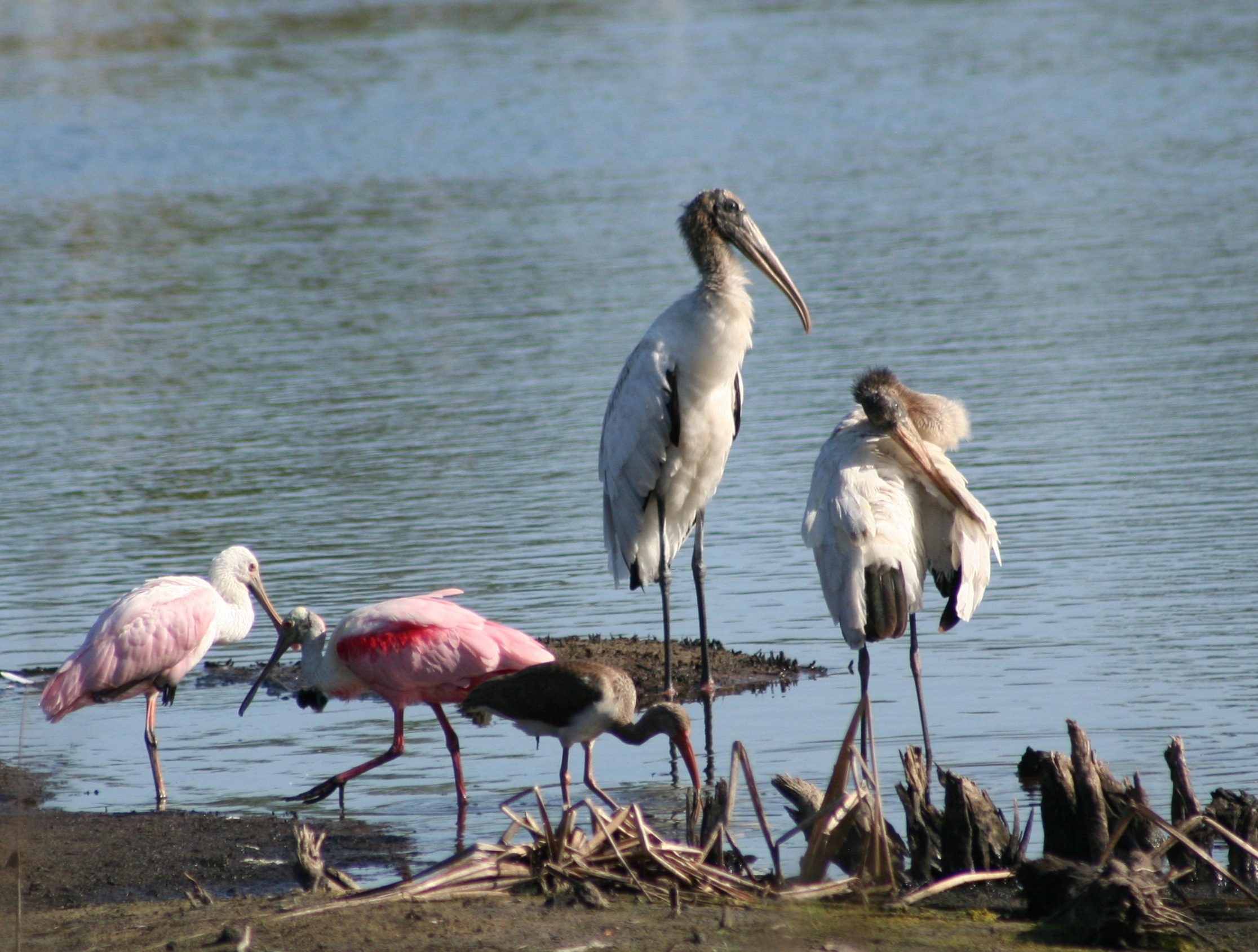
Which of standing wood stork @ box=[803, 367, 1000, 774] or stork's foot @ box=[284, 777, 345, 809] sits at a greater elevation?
standing wood stork @ box=[803, 367, 1000, 774]

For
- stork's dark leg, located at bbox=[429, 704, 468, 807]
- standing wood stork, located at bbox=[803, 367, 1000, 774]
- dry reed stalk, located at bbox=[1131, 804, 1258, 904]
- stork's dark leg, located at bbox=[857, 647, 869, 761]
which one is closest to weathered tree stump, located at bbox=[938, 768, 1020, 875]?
dry reed stalk, located at bbox=[1131, 804, 1258, 904]

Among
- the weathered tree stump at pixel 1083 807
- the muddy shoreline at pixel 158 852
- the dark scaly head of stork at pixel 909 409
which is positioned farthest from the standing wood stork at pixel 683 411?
the weathered tree stump at pixel 1083 807

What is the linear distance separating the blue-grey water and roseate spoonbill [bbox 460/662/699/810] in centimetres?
59

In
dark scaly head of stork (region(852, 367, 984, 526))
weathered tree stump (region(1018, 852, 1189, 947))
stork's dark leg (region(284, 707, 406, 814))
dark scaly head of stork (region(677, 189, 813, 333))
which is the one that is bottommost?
weathered tree stump (region(1018, 852, 1189, 947))

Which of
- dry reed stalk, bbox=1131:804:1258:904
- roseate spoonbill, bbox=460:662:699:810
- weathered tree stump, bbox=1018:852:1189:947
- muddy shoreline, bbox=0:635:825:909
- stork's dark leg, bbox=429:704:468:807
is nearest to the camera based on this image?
dry reed stalk, bbox=1131:804:1258:904

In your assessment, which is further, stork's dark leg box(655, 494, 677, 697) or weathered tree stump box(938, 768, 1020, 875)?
stork's dark leg box(655, 494, 677, 697)

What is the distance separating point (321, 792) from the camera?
343 inches

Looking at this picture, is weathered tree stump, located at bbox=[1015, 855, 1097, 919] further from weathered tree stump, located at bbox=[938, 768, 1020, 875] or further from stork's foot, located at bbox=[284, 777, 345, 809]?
stork's foot, located at bbox=[284, 777, 345, 809]

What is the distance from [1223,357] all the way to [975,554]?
10.4m

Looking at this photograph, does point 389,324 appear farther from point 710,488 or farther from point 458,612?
point 458,612

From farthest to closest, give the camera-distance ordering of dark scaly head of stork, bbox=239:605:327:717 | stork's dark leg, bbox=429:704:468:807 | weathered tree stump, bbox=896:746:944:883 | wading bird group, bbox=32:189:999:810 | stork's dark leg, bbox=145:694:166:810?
dark scaly head of stork, bbox=239:605:327:717 < stork's dark leg, bbox=145:694:166:810 < stork's dark leg, bbox=429:704:468:807 < wading bird group, bbox=32:189:999:810 < weathered tree stump, bbox=896:746:944:883

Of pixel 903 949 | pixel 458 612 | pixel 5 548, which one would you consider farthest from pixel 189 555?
pixel 903 949

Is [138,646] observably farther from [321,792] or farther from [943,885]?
[943,885]

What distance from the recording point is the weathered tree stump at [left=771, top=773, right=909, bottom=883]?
6.96 m
